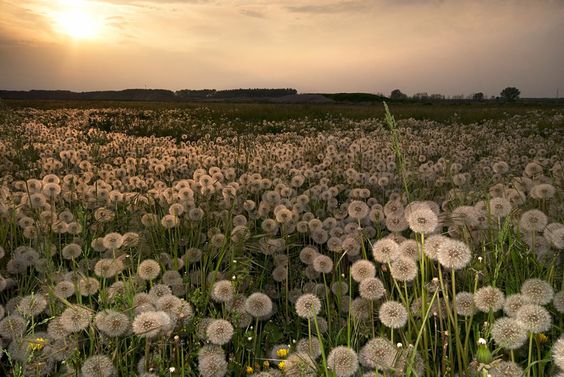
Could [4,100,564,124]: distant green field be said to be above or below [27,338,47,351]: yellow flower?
above

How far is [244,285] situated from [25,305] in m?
1.55

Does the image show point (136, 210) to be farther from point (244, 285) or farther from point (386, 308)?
point (386, 308)

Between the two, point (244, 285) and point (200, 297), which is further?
point (244, 285)

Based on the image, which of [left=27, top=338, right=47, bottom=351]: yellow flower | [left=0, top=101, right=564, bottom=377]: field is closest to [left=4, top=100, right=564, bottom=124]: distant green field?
[left=0, top=101, right=564, bottom=377]: field

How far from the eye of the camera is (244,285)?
13.2 feet

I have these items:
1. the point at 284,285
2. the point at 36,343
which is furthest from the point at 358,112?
the point at 36,343

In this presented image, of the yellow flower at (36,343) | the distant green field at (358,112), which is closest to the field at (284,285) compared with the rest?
the yellow flower at (36,343)

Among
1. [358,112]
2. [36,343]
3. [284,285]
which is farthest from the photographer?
[358,112]

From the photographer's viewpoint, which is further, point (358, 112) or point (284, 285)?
point (358, 112)

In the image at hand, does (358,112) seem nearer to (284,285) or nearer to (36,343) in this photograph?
(284,285)

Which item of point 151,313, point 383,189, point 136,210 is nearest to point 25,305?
point 151,313

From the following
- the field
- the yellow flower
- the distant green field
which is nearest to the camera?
the field

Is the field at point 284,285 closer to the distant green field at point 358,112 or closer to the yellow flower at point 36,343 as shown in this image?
the yellow flower at point 36,343

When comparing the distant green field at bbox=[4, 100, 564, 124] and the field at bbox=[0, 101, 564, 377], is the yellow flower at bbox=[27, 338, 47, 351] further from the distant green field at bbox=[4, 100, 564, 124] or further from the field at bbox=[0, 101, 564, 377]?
the distant green field at bbox=[4, 100, 564, 124]
